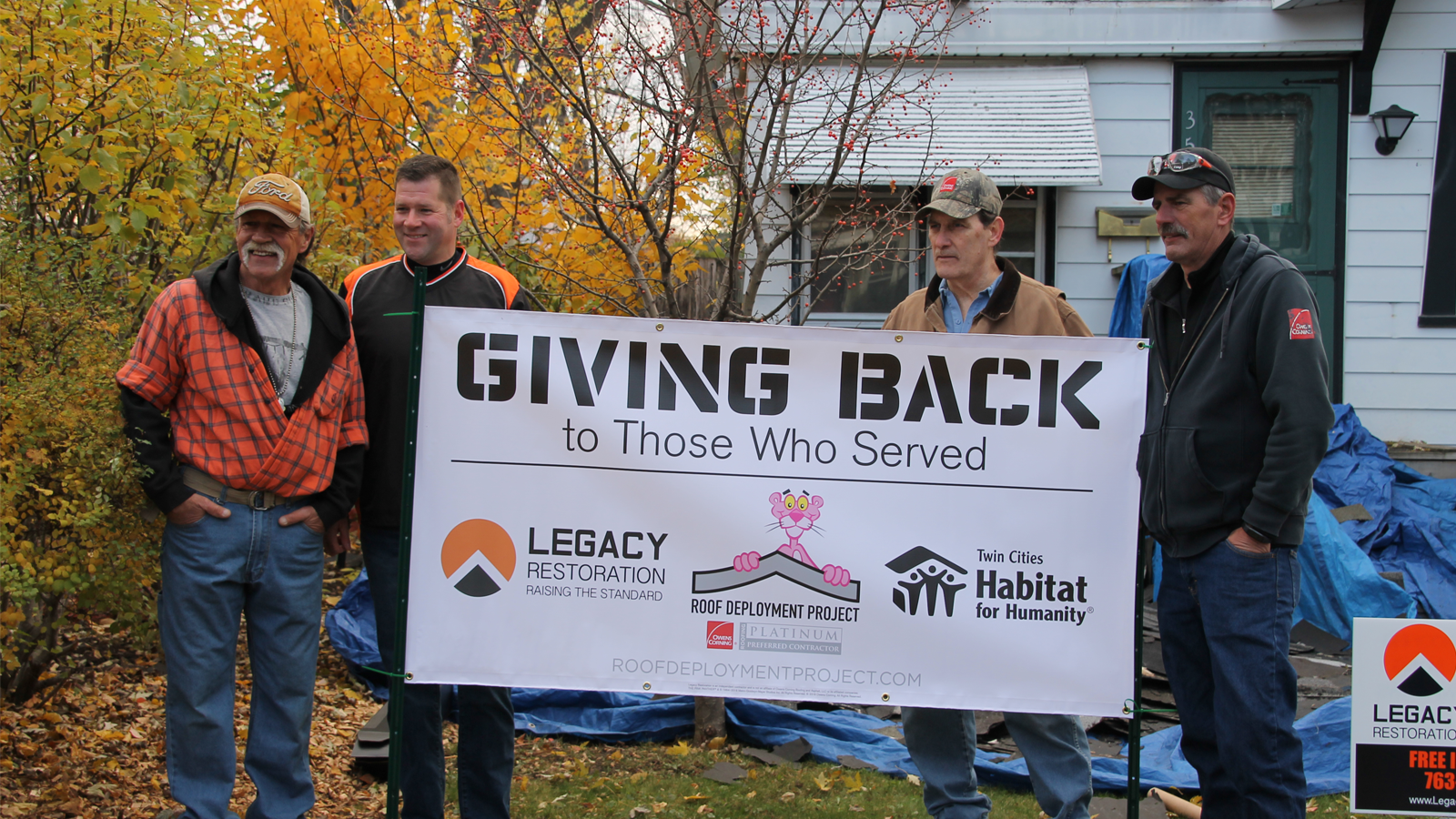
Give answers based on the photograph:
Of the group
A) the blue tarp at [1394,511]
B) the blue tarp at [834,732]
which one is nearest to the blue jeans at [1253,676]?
the blue tarp at [834,732]

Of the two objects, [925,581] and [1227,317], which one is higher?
[1227,317]

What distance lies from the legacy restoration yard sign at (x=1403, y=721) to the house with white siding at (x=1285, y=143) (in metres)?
5.06

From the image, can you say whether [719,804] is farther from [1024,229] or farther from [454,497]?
[1024,229]

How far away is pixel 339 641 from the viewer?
5.75 metres

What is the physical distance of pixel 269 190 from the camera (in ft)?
10.6

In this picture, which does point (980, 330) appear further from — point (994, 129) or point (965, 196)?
point (994, 129)

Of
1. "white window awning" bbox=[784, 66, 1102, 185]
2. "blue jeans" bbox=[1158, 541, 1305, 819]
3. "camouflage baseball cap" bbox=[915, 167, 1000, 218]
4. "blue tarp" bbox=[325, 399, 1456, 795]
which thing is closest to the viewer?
"blue jeans" bbox=[1158, 541, 1305, 819]

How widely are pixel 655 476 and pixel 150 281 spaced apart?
262 cm

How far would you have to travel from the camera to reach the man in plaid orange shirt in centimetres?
316

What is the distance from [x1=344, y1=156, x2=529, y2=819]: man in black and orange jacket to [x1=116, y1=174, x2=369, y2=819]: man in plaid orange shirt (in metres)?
0.16

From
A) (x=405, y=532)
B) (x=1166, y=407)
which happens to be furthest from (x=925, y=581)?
(x=405, y=532)

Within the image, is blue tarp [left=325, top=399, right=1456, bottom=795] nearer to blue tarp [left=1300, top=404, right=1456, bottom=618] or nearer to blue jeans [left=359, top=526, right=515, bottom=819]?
blue tarp [left=1300, top=404, right=1456, bottom=618]

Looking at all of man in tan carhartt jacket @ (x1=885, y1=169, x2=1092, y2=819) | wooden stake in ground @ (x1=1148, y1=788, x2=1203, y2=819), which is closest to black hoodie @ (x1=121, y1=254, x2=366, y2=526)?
man in tan carhartt jacket @ (x1=885, y1=169, x2=1092, y2=819)

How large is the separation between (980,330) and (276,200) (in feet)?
7.25
